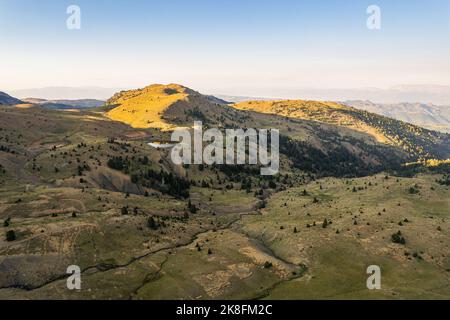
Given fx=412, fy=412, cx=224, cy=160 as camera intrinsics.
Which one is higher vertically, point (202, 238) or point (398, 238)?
point (398, 238)

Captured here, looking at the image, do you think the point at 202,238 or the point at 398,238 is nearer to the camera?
the point at 398,238

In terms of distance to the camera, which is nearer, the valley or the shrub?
the valley

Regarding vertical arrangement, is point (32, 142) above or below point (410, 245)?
above

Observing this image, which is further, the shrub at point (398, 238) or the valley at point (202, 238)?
the shrub at point (398, 238)

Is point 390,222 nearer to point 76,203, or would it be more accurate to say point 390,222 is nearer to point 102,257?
point 102,257
